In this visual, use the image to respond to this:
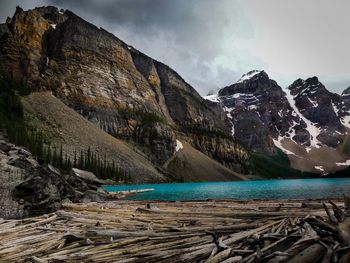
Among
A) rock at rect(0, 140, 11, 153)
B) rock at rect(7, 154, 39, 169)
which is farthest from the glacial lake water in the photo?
rock at rect(0, 140, 11, 153)

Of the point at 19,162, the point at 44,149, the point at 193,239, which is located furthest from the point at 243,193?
the point at 44,149

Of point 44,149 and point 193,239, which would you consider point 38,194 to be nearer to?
point 193,239

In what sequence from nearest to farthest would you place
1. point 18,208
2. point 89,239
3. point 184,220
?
point 89,239
point 184,220
point 18,208

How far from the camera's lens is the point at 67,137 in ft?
584

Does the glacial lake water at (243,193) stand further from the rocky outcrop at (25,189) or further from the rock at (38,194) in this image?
the rocky outcrop at (25,189)

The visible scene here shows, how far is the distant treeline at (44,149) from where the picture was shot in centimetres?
13988

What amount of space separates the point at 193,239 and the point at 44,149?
15131 centimetres

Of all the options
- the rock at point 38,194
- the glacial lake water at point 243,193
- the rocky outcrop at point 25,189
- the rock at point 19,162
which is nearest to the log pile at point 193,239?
the rocky outcrop at point 25,189

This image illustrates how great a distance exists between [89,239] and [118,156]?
604 feet

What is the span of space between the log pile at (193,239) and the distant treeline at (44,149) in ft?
416

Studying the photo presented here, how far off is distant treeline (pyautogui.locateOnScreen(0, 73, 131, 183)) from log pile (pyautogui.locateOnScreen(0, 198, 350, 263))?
416 feet

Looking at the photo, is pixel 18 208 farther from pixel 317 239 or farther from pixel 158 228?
pixel 317 239

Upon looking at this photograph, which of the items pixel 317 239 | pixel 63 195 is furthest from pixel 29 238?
pixel 63 195

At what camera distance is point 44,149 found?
493 ft
